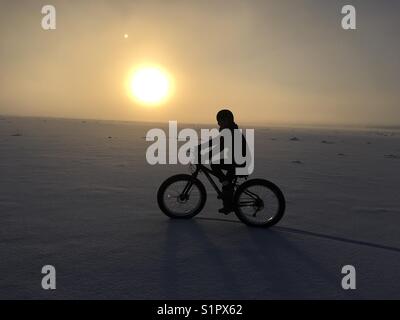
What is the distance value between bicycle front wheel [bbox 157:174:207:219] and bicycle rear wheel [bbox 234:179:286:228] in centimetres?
72

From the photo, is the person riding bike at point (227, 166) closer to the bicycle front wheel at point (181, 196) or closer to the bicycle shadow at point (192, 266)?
the bicycle front wheel at point (181, 196)

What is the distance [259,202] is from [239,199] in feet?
1.17

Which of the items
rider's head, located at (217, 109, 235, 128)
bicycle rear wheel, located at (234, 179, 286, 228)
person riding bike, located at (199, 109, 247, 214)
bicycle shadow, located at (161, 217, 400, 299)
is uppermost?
rider's head, located at (217, 109, 235, 128)

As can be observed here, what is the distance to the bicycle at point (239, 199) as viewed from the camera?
258 inches

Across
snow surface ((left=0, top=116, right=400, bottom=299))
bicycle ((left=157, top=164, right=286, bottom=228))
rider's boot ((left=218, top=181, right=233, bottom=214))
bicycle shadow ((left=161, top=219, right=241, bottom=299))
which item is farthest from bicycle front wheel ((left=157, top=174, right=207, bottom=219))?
bicycle shadow ((left=161, top=219, right=241, bottom=299))

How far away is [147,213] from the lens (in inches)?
289


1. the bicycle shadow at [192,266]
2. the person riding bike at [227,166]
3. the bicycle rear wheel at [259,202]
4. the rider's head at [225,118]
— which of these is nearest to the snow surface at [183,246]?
the bicycle shadow at [192,266]

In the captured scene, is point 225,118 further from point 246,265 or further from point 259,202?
point 246,265

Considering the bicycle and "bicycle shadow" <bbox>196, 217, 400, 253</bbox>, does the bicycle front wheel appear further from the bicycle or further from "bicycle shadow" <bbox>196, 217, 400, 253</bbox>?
"bicycle shadow" <bbox>196, 217, 400, 253</bbox>

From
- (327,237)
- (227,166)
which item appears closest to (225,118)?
(227,166)

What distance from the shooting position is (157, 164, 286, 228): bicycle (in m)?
6.55
